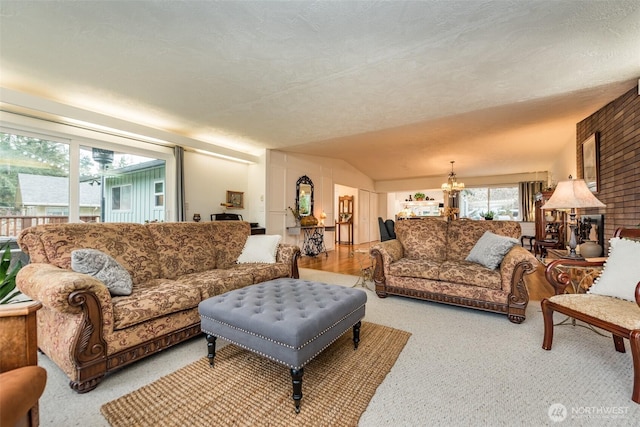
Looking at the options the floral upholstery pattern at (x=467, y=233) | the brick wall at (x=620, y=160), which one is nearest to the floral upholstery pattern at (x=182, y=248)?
the floral upholstery pattern at (x=467, y=233)

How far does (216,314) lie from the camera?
171 centimetres

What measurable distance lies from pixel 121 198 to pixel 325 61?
4.12m

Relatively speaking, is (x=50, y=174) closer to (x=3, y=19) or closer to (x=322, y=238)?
(x=3, y=19)

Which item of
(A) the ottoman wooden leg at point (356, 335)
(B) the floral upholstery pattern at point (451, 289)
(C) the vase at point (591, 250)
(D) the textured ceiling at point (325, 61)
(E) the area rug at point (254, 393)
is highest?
(D) the textured ceiling at point (325, 61)

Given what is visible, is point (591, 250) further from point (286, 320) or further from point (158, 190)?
point (158, 190)

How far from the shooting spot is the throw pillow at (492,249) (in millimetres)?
2795

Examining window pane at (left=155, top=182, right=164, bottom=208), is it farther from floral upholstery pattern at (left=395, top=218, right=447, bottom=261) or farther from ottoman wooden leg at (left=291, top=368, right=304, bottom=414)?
ottoman wooden leg at (left=291, top=368, right=304, bottom=414)

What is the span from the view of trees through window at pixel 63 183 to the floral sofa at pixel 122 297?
186cm

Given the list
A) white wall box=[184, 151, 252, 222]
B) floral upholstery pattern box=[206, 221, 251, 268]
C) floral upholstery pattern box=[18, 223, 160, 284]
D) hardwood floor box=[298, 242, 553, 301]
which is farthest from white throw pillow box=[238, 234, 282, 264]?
white wall box=[184, 151, 252, 222]

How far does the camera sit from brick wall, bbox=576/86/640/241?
2.84m

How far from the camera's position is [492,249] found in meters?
2.85

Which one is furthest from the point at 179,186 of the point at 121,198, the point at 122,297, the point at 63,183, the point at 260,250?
the point at 122,297

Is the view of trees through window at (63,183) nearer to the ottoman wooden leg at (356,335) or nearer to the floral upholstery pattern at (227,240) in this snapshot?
the floral upholstery pattern at (227,240)

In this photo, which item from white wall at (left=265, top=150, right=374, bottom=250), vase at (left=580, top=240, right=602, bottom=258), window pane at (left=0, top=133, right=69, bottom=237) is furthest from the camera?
white wall at (left=265, top=150, right=374, bottom=250)
